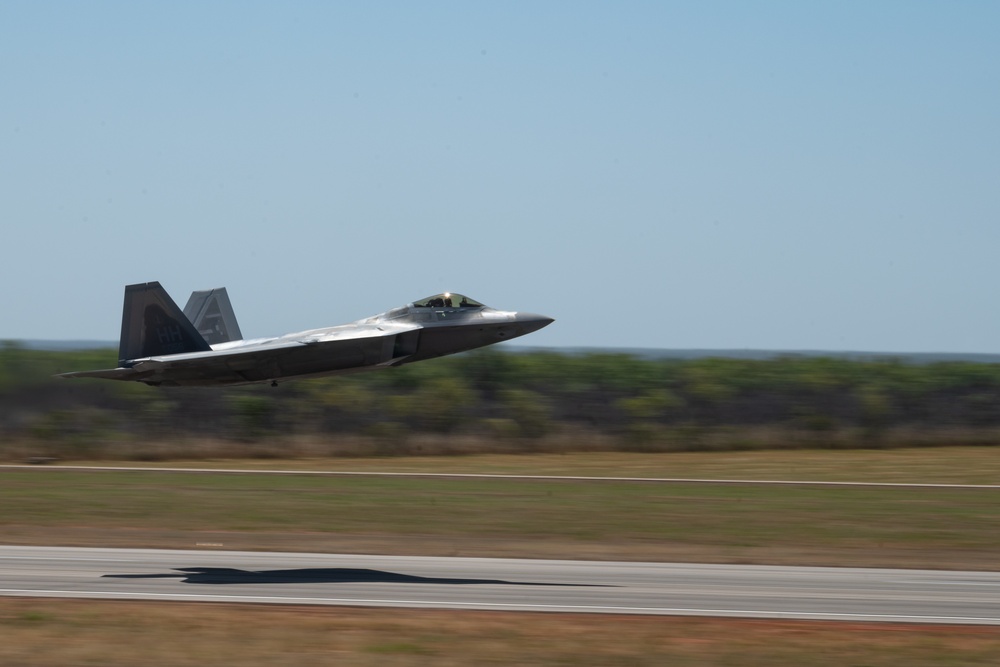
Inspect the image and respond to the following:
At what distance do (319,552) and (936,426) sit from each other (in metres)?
40.6

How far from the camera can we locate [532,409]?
53.1 metres

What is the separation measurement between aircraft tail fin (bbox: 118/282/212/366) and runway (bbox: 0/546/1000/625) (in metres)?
4.78

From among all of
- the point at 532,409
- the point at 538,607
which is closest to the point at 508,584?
the point at 538,607

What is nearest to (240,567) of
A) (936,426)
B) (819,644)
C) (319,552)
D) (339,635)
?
(319,552)

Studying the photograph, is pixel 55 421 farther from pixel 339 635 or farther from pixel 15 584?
pixel 339 635

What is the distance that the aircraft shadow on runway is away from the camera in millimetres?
19016

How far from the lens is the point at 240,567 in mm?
20531

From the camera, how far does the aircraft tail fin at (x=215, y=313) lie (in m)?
30.7

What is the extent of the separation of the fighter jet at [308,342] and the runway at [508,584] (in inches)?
158

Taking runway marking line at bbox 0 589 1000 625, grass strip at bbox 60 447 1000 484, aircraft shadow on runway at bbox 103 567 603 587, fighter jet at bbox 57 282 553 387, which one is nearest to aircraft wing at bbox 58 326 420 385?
fighter jet at bbox 57 282 553 387

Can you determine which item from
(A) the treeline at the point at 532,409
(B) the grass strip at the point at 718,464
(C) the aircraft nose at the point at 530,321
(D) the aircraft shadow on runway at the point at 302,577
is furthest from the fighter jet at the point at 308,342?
(A) the treeline at the point at 532,409

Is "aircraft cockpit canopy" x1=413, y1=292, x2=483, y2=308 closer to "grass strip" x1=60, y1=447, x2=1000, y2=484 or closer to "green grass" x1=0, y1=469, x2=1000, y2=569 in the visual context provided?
"green grass" x1=0, y1=469, x2=1000, y2=569

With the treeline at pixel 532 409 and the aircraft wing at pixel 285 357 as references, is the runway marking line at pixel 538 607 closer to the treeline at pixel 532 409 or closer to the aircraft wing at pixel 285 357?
the aircraft wing at pixel 285 357

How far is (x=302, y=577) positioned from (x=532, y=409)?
3402 cm
